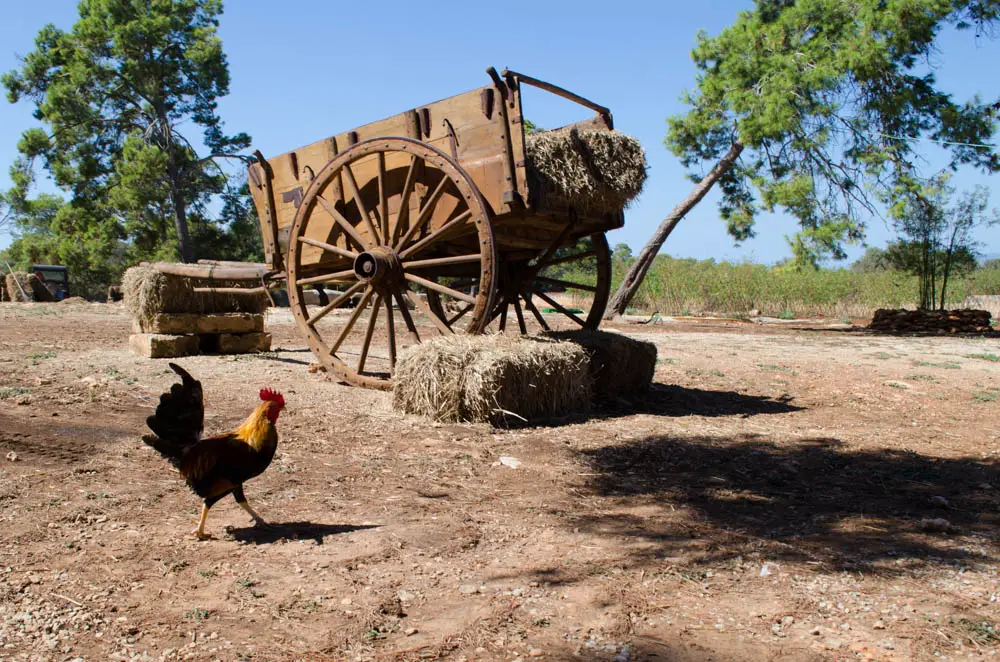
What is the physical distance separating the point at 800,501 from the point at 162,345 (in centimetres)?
743

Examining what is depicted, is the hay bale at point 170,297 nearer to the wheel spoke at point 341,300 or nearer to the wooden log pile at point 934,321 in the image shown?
the wheel spoke at point 341,300

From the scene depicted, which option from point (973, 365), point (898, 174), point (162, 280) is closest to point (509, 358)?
point (162, 280)

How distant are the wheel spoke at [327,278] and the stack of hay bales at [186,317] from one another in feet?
7.29

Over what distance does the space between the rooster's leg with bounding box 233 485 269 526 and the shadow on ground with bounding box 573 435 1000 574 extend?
1.57 meters

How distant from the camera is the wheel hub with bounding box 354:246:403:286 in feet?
22.2

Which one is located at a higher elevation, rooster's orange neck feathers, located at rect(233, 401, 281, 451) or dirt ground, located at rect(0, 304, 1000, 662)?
rooster's orange neck feathers, located at rect(233, 401, 281, 451)

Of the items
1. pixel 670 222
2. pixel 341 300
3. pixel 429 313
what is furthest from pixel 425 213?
pixel 670 222

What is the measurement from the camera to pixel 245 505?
3525mm

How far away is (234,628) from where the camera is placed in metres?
2.55

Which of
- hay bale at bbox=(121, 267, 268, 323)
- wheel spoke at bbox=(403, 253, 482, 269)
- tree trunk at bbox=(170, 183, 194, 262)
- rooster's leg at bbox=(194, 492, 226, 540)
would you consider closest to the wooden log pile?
wheel spoke at bbox=(403, 253, 482, 269)

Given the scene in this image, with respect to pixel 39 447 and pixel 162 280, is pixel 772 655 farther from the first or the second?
pixel 162 280

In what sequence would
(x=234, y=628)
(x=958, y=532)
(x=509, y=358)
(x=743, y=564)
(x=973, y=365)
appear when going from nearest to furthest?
1. (x=234, y=628)
2. (x=743, y=564)
3. (x=958, y=532)
4. (x=509, y=358)
5. (x=973, y=365)

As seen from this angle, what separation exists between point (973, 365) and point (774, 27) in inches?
434

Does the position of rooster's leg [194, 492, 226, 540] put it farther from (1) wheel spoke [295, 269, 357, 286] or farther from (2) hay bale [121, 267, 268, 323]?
(2) hay bale [121, 267, 268, 323]
